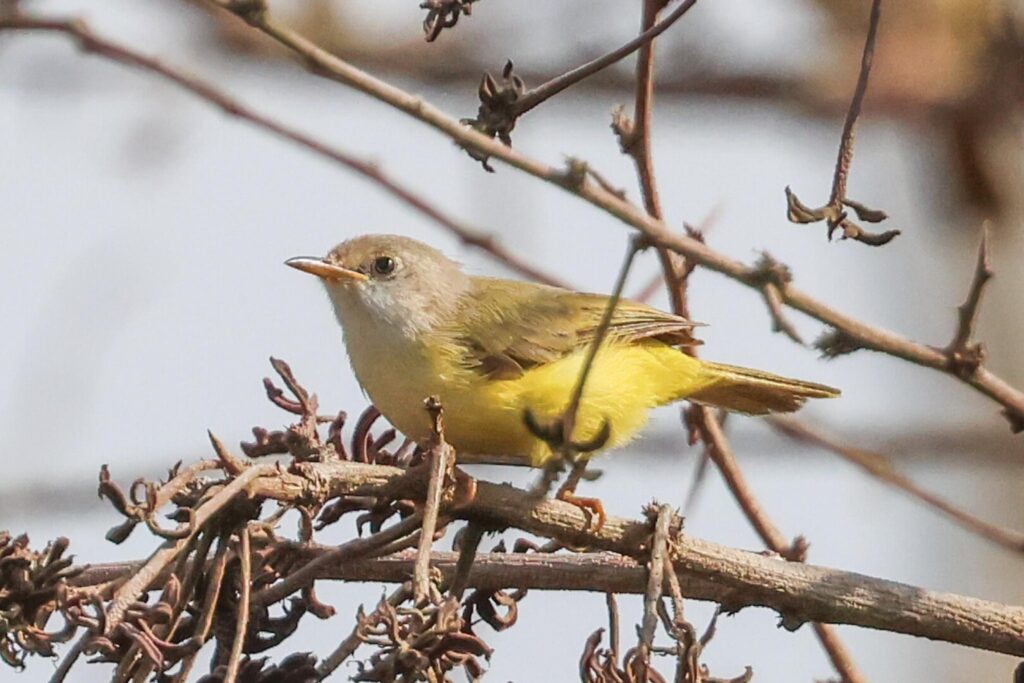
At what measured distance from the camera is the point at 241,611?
7.54 feet

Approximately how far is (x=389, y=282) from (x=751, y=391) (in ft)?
3.72

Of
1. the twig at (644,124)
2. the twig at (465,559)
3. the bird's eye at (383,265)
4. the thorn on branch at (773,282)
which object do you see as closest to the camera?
the thorn on branch at (773,282)

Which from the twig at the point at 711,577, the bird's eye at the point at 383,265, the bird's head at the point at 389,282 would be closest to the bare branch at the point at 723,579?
the twig at the point at 711,577

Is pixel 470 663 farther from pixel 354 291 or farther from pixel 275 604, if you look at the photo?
pixel 354 291

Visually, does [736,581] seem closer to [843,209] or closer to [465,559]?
[465,559]

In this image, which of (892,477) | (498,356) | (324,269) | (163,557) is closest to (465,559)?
(163,557)

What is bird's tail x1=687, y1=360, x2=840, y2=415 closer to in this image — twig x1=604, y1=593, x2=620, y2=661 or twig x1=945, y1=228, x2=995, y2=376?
twig x1=604, y1=593, x2=620, y2=661

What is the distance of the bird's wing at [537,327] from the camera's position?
4246 mm

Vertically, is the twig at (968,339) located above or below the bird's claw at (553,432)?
above

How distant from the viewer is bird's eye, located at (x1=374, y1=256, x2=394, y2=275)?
15.9 ft

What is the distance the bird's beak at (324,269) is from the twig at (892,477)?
139 centimetres

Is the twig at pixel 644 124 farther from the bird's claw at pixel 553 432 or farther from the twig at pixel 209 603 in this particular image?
the twig at pixel 209 603

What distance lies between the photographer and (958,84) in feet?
25.6

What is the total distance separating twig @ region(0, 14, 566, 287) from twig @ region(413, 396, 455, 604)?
859 millimetres
